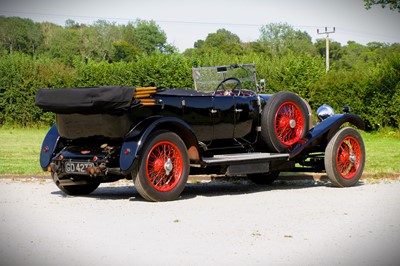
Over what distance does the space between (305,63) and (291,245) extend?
77.6 ft

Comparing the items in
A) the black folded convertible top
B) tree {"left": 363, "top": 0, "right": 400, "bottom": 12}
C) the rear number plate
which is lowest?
the rear number plate

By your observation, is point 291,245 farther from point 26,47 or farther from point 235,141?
point 26,47

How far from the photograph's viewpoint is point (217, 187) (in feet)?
38.8

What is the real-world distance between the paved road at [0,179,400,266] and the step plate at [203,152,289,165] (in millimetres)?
503

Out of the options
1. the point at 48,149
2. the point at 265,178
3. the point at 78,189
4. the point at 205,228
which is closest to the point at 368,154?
the point at 265,178

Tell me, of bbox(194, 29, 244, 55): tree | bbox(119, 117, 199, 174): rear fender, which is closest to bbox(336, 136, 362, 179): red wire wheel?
bbox(119, 117, 199, 174): rear fender

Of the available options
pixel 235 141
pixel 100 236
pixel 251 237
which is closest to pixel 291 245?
pixel 251 237

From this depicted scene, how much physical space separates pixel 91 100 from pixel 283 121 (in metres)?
3.32

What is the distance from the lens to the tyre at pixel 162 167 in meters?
9.28

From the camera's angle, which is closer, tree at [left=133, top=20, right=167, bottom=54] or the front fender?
the front fender

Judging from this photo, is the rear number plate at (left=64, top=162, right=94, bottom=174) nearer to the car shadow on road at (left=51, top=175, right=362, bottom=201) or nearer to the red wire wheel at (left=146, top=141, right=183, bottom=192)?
the car shadow on road at (left=51, top=175, right=362, bottom=201)

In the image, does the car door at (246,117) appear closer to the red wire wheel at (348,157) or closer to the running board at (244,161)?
the running board at (244,161)

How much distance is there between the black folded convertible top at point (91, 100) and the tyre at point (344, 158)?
3.54 meters

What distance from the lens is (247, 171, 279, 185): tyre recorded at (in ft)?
40.0
